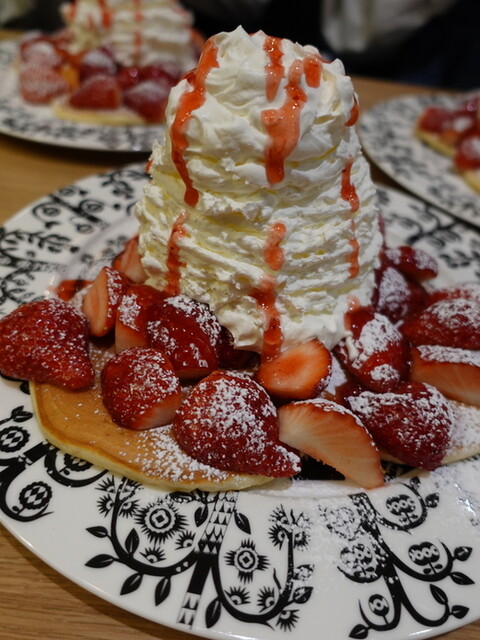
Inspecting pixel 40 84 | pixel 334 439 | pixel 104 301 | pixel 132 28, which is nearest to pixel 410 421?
pixel 334 439

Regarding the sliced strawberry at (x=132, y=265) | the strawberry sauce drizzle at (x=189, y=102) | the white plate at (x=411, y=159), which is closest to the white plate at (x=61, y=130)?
the sliced strawberry at (x=132, y=265)

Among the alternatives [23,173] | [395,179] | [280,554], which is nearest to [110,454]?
[280,554]

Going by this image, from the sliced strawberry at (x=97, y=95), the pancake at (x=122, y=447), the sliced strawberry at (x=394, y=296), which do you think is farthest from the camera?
the sliced strawberry at (x=97, y=95)

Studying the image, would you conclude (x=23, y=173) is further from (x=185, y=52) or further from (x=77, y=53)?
(x=185, y=52)

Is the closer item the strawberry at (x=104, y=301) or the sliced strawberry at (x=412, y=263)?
the strawberry at (x=104, y=301)

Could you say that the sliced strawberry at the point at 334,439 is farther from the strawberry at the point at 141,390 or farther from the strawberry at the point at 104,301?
the strawberry at the point at 104,301

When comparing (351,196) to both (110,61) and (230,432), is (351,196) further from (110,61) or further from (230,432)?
(110,61)
